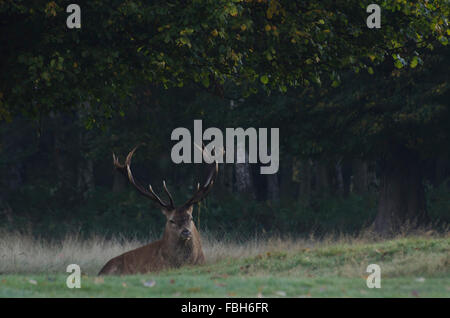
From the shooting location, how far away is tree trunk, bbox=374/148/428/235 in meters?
21.4

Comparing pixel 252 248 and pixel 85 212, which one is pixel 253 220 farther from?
pixel 252 248

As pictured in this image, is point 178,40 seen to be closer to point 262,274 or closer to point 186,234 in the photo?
point 186,234

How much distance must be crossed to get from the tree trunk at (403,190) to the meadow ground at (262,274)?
644 centimetres

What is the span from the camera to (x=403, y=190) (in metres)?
21.6

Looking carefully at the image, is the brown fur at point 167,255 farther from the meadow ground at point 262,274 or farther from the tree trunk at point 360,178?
the tree trunk at point 360,178

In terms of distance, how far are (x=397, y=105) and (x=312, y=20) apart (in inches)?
267

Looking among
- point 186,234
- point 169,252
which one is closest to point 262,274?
point 186,234

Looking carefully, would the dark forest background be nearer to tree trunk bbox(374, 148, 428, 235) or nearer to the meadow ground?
tree trunk bbox(374, 148, 428, 235)

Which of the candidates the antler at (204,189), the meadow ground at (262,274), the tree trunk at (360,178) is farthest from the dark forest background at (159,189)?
the meadow ground at (262,274)

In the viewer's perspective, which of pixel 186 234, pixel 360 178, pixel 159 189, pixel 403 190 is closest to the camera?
pixel 186 234

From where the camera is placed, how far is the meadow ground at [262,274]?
857 centimetres

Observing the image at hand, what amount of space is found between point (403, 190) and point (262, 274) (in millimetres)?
11209

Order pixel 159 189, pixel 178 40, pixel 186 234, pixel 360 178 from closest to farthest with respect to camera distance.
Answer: pixel 178 40
pixel 186 234
pixel 159 189
pixel 360 178

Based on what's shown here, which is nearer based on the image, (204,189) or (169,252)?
(169,252)
